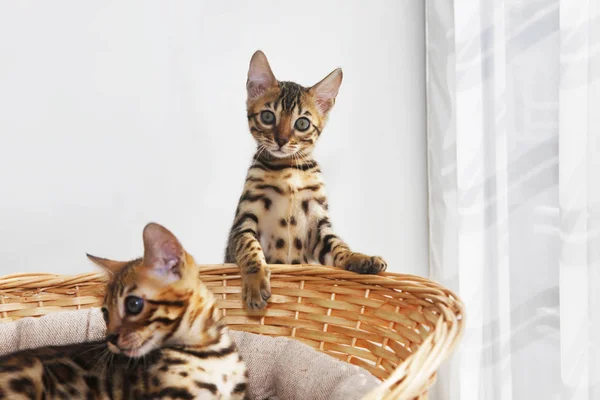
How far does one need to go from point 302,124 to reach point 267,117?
0.09m

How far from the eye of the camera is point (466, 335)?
1.83 metres

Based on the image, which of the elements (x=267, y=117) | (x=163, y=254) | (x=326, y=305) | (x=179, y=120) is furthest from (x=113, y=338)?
(x=179, y=120)

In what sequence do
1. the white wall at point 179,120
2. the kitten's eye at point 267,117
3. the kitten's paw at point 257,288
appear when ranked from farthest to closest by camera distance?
1. the white wall at point 179,120
2. the kitten's eye at point 267,117
3. the kitten's paw at point 257,288

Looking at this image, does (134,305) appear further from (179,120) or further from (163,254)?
(179,120)

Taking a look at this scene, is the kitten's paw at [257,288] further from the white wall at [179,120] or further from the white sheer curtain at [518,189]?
the white wall at [179,120]

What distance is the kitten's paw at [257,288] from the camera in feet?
4.90

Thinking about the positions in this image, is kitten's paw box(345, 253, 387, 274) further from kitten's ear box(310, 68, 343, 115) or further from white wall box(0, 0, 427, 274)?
white wall box(0, 0, 427, 274)

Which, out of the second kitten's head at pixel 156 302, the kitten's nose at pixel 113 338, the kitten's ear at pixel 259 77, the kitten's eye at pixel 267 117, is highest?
the kitten's ear at pixel 259 77

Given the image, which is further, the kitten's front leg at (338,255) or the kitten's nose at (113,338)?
the kitten's front leg at (338,255)

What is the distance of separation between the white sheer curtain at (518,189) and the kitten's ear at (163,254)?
0.82 metres

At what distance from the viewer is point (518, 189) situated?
1.63m

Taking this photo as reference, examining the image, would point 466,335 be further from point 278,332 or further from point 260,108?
point 260,108

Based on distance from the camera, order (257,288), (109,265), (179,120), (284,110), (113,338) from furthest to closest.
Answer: (179,120) → (284,110) → (257,288) → (109,265) → (113,338)

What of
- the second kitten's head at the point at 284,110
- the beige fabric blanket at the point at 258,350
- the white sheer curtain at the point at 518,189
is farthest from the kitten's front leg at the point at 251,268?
the white sheer curtain at the point at 518,189
